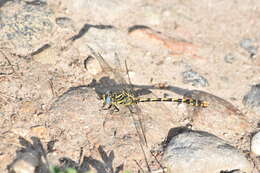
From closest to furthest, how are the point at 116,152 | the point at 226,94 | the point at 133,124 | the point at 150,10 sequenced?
the point at 116,152, the point at 133,124, the point at 226,94, the point at 150,10

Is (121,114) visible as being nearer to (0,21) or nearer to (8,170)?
(8,170)

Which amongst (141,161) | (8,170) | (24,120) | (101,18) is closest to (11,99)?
(24,120)

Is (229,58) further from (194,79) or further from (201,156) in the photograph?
(201,156)

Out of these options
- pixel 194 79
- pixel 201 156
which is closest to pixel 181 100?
pixel 194 79

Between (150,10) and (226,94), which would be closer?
(226,94)

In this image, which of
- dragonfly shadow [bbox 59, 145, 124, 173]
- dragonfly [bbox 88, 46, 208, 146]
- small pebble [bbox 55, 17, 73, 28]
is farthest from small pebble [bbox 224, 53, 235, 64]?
dragonfly shadow [bbox 59, 145, 124, 173]

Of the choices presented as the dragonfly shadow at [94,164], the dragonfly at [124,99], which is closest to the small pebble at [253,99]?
the dragonfly at [124,99]

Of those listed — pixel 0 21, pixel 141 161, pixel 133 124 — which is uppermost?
pixel 0 21
